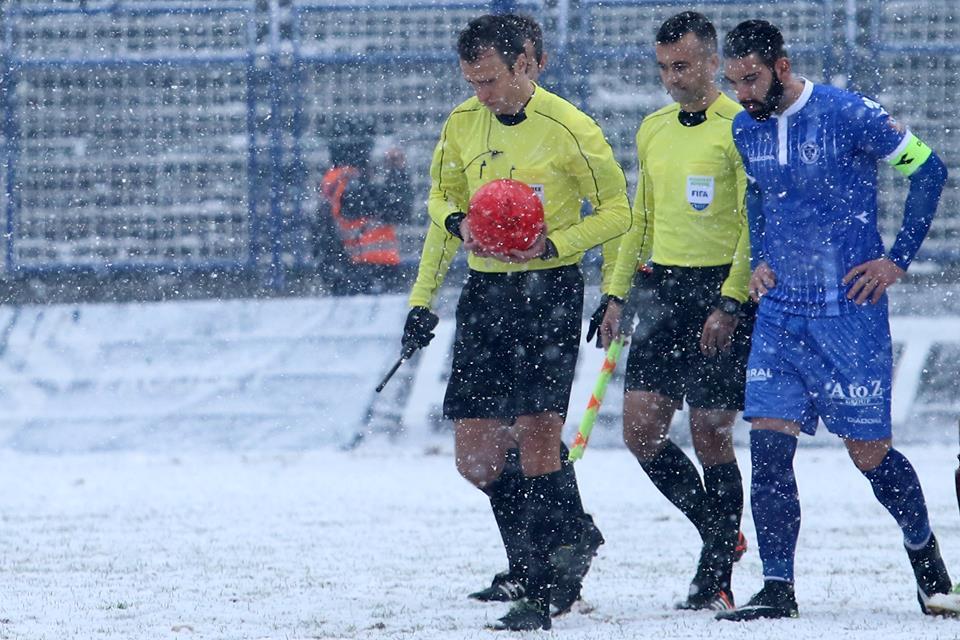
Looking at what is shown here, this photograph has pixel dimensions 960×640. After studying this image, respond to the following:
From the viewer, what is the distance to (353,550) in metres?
7.39

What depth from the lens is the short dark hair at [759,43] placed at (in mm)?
5348

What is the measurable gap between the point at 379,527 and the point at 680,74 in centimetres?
308

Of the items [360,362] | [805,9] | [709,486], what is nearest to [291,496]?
[360,362]

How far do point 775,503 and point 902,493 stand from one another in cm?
41

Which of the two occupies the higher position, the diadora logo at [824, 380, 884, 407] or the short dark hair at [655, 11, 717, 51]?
the short dark hair at [655, 11, 717, 51]

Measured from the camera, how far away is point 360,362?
35.2 ft

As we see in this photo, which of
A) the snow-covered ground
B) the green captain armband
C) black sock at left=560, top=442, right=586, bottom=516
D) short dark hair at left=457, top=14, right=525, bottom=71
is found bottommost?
the snow-covered ground

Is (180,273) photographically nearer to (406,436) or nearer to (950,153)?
(406,436)

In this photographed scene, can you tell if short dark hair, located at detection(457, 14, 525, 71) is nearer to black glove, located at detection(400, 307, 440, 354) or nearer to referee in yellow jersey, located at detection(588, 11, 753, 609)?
referee in yellow jersey, located at detection(588, 11, 753, 609)

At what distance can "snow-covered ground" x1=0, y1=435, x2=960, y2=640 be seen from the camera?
5453mm

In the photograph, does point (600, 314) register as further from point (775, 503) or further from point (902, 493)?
point (902, 493)

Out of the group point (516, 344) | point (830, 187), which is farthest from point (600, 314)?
point (830, 187)

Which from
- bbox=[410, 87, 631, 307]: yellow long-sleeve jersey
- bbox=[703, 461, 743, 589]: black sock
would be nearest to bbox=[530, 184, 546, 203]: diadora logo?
bbox=[410, 87, 631, 307]: yellow long-sleeve jersey

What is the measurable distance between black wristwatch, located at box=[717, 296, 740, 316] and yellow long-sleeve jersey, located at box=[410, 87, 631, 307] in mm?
432
